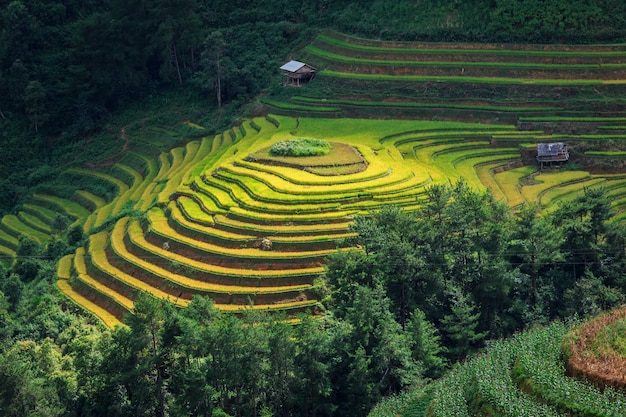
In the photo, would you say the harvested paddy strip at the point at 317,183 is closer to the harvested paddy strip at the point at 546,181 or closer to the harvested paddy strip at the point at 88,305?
the harvested paddy strip at the point at 546,181

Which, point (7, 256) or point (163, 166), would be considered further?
point (163, 166)

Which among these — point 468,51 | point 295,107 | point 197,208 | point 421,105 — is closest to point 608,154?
point 421,105

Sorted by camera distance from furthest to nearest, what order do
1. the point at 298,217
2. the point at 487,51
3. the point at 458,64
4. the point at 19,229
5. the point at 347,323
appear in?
the point at 487,51 → the point at 458,64 → the point at 19,229 → the point at 298,217 → the point at 347,323

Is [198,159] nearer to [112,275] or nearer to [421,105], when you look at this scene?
[421,105]

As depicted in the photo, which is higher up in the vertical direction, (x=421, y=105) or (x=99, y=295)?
(x=421, y=105)

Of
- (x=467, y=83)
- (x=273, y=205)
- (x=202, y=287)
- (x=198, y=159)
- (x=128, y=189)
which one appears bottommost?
(x=128, y=189)

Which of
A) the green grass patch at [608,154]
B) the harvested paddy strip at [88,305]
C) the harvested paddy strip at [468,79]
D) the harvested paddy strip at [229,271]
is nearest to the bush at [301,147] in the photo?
the harvested paddy strip at [468,79]

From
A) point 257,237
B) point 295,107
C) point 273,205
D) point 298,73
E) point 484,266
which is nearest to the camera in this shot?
point 484,266

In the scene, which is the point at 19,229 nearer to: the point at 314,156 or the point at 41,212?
the point at 41,212
